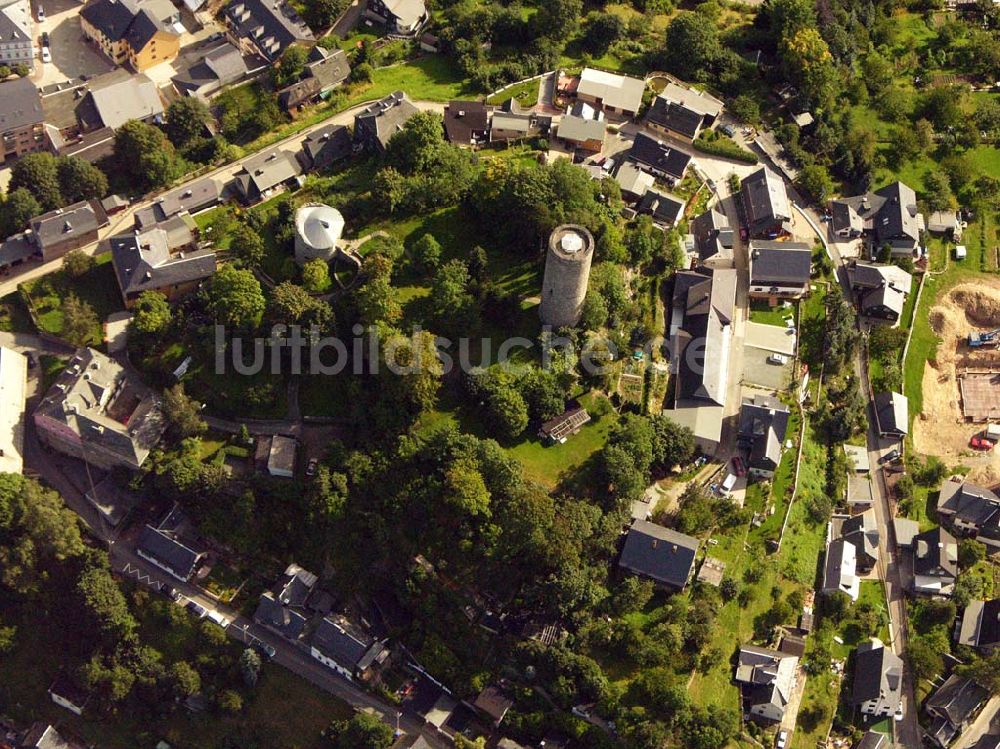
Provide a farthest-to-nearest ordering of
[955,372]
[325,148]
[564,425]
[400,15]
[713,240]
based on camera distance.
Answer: [400,15] → [325,148] → [955,372] → [713,240] → [564,425]

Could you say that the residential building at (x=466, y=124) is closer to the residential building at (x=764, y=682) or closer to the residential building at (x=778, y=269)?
the residential building at (x=778, y=269)

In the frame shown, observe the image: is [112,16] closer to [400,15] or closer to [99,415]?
[400,15]

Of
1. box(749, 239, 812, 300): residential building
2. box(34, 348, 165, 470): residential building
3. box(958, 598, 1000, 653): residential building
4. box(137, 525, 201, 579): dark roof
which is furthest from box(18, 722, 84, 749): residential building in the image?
box(958, 598, 1000, 653): residential building

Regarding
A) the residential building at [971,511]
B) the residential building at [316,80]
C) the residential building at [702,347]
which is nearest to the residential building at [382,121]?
the residential building at [316,80]

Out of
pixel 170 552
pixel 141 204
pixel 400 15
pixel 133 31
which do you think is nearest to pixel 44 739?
pixel 170 552

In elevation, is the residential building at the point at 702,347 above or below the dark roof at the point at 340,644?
above

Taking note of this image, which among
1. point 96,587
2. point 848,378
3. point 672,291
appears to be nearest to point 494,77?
point 672,291
